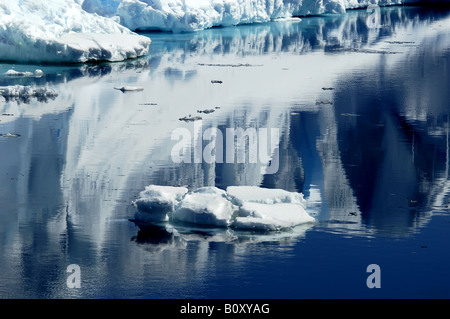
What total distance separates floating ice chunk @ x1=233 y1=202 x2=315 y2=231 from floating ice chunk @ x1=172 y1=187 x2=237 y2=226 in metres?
0.12

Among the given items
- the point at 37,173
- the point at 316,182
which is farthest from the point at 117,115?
the point at 316,182

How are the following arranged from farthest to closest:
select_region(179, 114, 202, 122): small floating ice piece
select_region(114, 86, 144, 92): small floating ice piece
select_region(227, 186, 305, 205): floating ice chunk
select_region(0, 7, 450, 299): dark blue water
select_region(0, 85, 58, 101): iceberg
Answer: select_region(114, 86, 144, 92): small floating ice piece, select_region(0, 85, 58, 101): iceberg, select_region(179, 114, 202, 122): small floating ice piece, select_region(227, 186, 305, 205): floating ice chunk, select_region(0, 7, 450, 299): dark blue water

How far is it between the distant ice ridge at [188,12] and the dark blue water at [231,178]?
7.51 meters

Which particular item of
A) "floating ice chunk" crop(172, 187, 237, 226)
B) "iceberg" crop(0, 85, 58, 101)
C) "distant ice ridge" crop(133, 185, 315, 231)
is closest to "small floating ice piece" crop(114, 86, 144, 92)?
"iceberg" crop(0, 85, 58, 101)

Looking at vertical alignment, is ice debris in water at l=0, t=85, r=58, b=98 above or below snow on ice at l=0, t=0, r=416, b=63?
below

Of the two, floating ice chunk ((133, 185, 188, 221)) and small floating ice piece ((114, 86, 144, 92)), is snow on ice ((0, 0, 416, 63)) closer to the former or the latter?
small floating ice piece ((114, 86, 144, 92))

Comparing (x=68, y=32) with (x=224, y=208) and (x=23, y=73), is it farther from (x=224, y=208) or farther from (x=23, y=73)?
(x=224, y=208)

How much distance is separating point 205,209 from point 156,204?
1.64ft

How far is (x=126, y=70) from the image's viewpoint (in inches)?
755

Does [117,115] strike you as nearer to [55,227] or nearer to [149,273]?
[55,227]

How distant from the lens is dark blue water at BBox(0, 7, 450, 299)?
662cm

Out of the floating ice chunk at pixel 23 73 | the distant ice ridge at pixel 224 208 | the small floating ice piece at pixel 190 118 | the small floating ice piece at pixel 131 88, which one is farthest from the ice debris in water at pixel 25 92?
the distant ice ridge at pixel 224 208

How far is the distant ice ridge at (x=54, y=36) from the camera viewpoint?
18.8 meters
